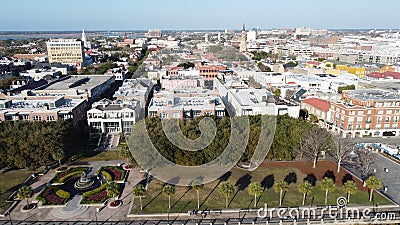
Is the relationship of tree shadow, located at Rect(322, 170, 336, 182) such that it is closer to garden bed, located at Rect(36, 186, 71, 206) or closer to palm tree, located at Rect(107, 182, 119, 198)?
palm tree, located at Rect(107, 182, 119, 198)

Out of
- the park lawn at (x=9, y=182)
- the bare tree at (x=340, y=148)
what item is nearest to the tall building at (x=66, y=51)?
the park lawn at (x=9, y=182)

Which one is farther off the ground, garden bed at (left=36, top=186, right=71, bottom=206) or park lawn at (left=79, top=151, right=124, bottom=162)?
park lawn at (left=79, top=151, right=124, bottom=162)

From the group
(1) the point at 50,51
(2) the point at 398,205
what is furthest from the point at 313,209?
(1) the point at 50,51

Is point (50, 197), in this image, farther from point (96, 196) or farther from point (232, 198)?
point (232, 198)

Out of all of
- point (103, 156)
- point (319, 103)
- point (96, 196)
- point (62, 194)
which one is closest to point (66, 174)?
point (62, 194)

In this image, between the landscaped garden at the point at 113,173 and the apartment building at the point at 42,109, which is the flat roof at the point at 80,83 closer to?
the apartment building at the point at 42,109

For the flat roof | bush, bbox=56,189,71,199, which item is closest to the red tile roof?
bush, bbox=56,189,71,199

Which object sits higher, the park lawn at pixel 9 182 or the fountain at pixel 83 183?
the fountain at pixel 83 183
